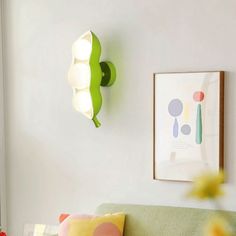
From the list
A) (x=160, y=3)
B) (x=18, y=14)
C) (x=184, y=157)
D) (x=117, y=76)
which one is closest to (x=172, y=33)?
(x=160, y=3)

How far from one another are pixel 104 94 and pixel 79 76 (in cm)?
20

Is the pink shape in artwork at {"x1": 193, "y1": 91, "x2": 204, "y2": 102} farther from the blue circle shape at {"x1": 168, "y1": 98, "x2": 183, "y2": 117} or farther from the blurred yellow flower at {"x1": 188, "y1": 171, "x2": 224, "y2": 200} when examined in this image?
the blurred yellow flower at {"x1": 188, "y1": 171, "x2": 224, "y2": 200}

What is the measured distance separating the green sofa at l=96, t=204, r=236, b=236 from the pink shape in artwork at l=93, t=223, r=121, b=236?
4.1 inches

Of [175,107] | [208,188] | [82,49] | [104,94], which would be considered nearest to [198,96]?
[175,107]

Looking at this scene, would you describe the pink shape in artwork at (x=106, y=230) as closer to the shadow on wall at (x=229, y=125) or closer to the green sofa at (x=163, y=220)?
the green sofa at (x=163, y=220)

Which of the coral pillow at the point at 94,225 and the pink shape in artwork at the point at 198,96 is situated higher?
the pink shape in artwork at the point at 198,96

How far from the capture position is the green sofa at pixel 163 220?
2592 millimetres

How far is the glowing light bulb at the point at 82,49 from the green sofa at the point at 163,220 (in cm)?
91

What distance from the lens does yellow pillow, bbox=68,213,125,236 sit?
8.82 feet

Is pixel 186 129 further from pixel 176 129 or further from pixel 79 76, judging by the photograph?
pixel 79 76

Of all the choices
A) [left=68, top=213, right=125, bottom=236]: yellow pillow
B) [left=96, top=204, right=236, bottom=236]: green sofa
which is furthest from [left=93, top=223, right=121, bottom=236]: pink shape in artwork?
[left=96, top=204, right=236, bottom=236]: green sofa

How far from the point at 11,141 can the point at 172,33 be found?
4.75 ft

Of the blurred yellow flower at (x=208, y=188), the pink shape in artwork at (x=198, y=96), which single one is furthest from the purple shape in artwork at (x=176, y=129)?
the blurred yellow flower at (x=208, y=188)

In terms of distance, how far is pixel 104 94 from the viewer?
3084mm
